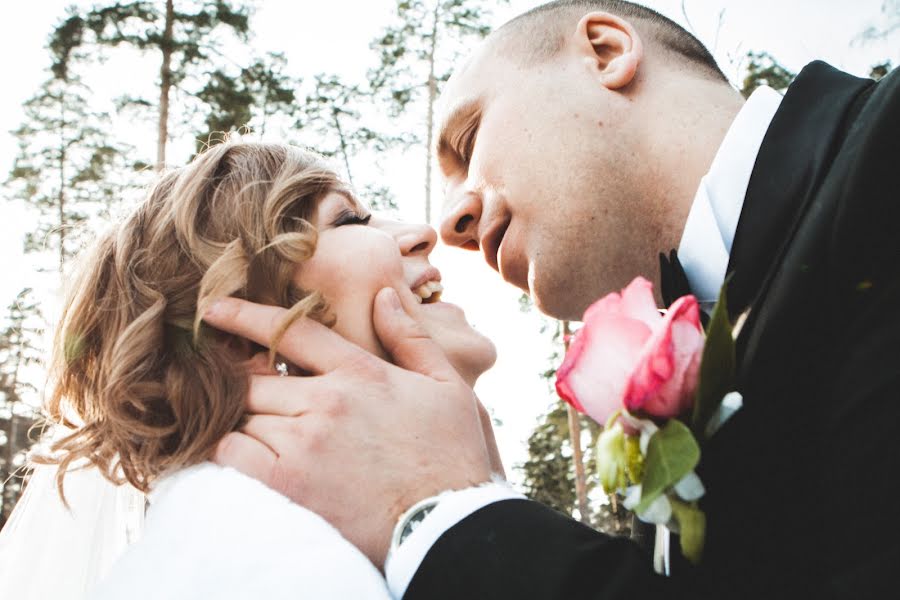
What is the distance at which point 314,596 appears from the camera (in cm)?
173

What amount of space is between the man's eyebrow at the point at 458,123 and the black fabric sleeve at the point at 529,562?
1983 millimetres

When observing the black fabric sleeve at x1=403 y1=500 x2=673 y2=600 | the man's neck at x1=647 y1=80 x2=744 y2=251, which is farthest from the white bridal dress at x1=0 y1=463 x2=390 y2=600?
the man's neck at x1=647 y1=80 x2=744 y2=251

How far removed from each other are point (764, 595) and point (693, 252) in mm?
1249

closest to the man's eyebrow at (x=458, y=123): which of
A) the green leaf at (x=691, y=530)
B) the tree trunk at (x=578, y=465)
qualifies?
the green leaf at (x=691, y=530)

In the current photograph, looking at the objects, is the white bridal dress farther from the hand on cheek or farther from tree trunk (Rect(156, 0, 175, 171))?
tree trunk (Rect(156, 0, 175, 171))

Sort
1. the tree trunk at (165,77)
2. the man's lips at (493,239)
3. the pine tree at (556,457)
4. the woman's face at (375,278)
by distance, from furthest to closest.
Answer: the pine tree at (556,457) → the tree trunk at (165,77) → the man's lips at (493,239) → the woman's face at (375,278)

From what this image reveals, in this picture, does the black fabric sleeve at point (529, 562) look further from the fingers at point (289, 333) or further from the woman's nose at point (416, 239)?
the woman's nose at point (416, 239)

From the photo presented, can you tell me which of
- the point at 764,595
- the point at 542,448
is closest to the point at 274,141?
the point at 764,595

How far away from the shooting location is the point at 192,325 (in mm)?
2613

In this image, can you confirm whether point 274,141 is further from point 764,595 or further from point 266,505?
point 764,595

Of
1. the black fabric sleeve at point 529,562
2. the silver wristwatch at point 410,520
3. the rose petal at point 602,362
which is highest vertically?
the rose petal at point 602,362

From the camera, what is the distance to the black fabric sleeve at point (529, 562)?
148 centimetres

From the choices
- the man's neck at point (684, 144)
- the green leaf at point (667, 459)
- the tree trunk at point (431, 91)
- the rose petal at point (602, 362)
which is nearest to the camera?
the green leaf at point (667, 459)

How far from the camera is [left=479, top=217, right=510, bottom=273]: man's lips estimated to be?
10.2 ft
